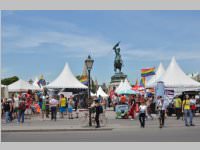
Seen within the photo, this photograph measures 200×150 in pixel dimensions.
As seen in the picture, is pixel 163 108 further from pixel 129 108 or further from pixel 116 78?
pixel 116 78

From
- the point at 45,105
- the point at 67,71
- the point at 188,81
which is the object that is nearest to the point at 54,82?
the point at 67,71

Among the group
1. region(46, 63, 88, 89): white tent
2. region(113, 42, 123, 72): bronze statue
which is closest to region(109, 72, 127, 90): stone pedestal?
region(113, 42, 123, 72): bronze statue

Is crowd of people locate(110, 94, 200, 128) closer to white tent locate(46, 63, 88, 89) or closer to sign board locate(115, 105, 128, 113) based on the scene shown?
sign board locate(115, 105, 128, 113)

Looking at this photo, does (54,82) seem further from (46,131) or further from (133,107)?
(46,131)

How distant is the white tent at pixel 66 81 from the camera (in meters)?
38.2

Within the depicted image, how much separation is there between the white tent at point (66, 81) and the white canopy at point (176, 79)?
9145 millimetres

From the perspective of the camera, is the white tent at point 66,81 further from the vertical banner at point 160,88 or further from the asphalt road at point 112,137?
the asphalt road at point 112,137

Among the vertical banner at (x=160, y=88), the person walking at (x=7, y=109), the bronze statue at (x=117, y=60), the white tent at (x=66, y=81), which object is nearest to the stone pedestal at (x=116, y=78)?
the bronze statue at (x=117, y=60)

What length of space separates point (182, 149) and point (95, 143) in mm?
3036

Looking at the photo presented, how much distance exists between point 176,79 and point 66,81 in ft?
36.9

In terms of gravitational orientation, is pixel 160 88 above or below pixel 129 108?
above

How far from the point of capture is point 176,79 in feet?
108

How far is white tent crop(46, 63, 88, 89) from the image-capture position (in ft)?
125

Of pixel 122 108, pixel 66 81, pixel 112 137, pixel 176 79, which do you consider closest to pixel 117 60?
pixel 66 81
